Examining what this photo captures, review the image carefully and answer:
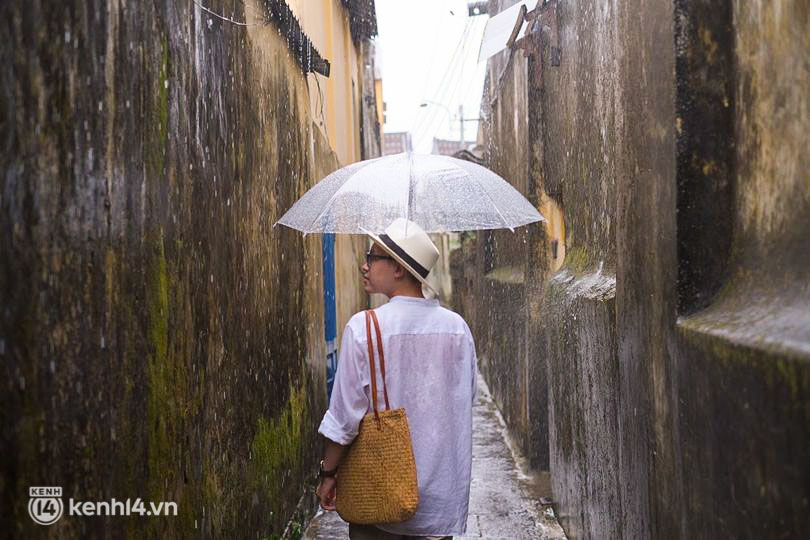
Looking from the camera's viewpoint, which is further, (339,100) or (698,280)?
(339,100)

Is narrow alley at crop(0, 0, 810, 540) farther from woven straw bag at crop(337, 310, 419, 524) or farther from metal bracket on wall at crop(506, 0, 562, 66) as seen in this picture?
metal bracket on wall at crop(506, 0, 562, 66)

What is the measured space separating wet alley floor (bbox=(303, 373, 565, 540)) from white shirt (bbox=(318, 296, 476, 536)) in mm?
2570

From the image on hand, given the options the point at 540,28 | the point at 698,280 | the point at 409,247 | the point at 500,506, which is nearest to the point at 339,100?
the point at 540,28

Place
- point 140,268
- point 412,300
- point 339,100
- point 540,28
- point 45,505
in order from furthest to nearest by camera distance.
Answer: point 339,100
point 540,28
point 412,300
point 140,268
point 45,505

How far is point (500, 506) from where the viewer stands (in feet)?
19.5

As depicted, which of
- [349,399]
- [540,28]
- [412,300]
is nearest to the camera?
[349,399]

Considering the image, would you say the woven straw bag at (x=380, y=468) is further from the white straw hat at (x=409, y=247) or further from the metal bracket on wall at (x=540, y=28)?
the metal bracket on wall at (x=540, y=28)

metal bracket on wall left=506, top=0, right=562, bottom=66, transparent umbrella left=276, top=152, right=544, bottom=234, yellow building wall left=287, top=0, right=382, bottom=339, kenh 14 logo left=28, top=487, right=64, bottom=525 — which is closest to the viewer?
kenh 14 logo left=28, top=487, right=64, bottom=525

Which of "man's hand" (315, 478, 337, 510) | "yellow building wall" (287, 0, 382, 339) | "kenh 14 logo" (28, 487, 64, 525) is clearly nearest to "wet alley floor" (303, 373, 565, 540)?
"yellow building wall" (287, 0, 382, 339)

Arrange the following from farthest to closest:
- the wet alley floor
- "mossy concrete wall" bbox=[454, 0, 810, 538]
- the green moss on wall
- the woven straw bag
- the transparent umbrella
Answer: the wet alley floor, the green moss on wall, the transparent umbrella, the woven straw bag, "mossy concrete wall" bbox=[454, 0, 810, 538]

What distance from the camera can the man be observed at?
110 inches
